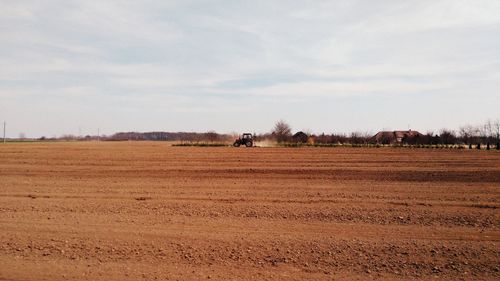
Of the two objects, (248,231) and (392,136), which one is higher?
(392,136)

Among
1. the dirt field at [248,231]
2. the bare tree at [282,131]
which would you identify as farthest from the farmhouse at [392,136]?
the dirt field at [248,231]

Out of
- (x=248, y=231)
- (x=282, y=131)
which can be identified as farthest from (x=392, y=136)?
(x=248, y=231)

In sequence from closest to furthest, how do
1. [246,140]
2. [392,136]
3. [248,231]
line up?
[248,231] → [246,140] → [392,136]

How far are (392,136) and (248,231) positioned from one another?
334ft

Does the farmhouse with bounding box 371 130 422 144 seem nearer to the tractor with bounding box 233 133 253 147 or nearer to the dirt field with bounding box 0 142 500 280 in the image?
the tractor with bounding box 233 133 253 147

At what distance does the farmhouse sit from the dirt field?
68688 mm

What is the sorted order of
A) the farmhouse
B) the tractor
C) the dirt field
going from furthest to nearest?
the farmhouse < the tractor < the dirt field

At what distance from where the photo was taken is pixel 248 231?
873 centimetres

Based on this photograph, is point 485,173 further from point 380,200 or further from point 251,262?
point 251,262

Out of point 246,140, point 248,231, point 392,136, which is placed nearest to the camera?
point 248,231

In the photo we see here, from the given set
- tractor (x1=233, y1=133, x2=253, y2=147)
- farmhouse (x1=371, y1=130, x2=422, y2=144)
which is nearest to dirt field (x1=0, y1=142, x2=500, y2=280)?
tractor (x1=233, y1=133, x2=253, y2=147)

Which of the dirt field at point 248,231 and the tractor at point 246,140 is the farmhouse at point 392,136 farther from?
the dirt field at point 248,231

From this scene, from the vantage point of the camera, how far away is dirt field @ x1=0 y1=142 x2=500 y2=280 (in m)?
6.53

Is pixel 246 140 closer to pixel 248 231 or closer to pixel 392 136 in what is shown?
pixel 248 231
